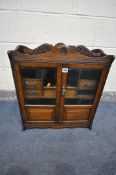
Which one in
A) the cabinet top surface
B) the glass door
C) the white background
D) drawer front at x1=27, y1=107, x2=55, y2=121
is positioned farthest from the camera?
drawer front at x1=27, y1=107, x2=55, y2=121

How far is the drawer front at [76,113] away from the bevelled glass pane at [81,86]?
3.0 inches

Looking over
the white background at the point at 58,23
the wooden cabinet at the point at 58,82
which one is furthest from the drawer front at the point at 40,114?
the white background at the point at 58,23

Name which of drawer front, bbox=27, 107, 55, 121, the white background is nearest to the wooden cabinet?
drawer front, bbox=27, 107, 55, 121

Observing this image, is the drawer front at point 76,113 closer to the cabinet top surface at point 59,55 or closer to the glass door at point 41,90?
the glass door at point 41,90

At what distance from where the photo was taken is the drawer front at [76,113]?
170cm

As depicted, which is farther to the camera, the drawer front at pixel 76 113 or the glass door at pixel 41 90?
the drawer front at pixel 76 113

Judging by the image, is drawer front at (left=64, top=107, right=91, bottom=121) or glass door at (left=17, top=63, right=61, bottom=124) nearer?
glass door at (left=17, top=63, right=61, bottom=124)

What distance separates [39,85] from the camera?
1502mm

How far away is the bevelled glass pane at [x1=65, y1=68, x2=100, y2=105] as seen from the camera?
57.0 inches

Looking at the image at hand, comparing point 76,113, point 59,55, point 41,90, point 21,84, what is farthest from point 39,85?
point 76,113

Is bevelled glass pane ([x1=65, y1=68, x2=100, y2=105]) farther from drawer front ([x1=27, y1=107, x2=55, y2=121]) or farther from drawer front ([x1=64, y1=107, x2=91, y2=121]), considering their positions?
drawer front ([x1=27, y1=107, x2=55, y2=121])

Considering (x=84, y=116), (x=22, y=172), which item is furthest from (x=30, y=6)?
(x=22, y=172)

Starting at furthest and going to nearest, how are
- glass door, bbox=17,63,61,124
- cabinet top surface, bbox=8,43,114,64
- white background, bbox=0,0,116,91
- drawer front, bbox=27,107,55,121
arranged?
drawer front, bbox=27,107,55,121, white background, bbox=0,0,116,91, glass door, bbox=17,63,61,124, cabinet top surface, bbox=8,43,114,64

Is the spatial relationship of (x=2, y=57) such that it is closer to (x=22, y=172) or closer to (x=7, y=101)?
(x=7, y=101)
